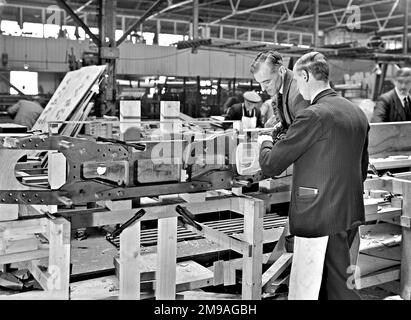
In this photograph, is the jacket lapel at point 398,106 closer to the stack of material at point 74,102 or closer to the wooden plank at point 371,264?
the wooden plank at point 371,264

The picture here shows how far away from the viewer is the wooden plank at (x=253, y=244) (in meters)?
2.38

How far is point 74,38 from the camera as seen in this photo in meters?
11.1

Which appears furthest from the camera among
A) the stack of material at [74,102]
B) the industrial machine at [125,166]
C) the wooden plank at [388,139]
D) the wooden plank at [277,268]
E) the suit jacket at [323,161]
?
the wooden plank at [388,139]

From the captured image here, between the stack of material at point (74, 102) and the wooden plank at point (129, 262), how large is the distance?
70cm

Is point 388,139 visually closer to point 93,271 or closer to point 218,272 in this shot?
point 218,272

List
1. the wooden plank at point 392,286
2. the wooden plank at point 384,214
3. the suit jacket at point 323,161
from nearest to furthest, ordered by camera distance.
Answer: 1. the suit jacket at point 323,161
2. the wooden plank at point 384,214
3. the wooden plank at point 392,286

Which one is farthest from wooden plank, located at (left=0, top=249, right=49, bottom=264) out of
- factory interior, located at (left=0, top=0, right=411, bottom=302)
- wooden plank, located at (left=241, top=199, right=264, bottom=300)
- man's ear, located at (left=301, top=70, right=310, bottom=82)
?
man's ear, located at (left=301, top=70, right=310, bottom=82)

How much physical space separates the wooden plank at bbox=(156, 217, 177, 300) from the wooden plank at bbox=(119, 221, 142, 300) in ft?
0.47

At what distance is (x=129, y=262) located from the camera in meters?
2.31

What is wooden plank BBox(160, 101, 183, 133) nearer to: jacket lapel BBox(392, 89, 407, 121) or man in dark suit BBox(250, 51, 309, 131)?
man in dark suit BBox(250, 51, 309, 131)

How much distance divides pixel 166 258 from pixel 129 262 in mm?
213

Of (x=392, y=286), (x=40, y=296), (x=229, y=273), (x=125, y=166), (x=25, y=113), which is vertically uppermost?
(x=25, y=113)

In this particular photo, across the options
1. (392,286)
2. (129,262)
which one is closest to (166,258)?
(129,262)

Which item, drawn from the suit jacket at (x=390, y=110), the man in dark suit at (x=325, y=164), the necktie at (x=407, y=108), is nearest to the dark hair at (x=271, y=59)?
the man in dark suit at (x=325, y=164)
